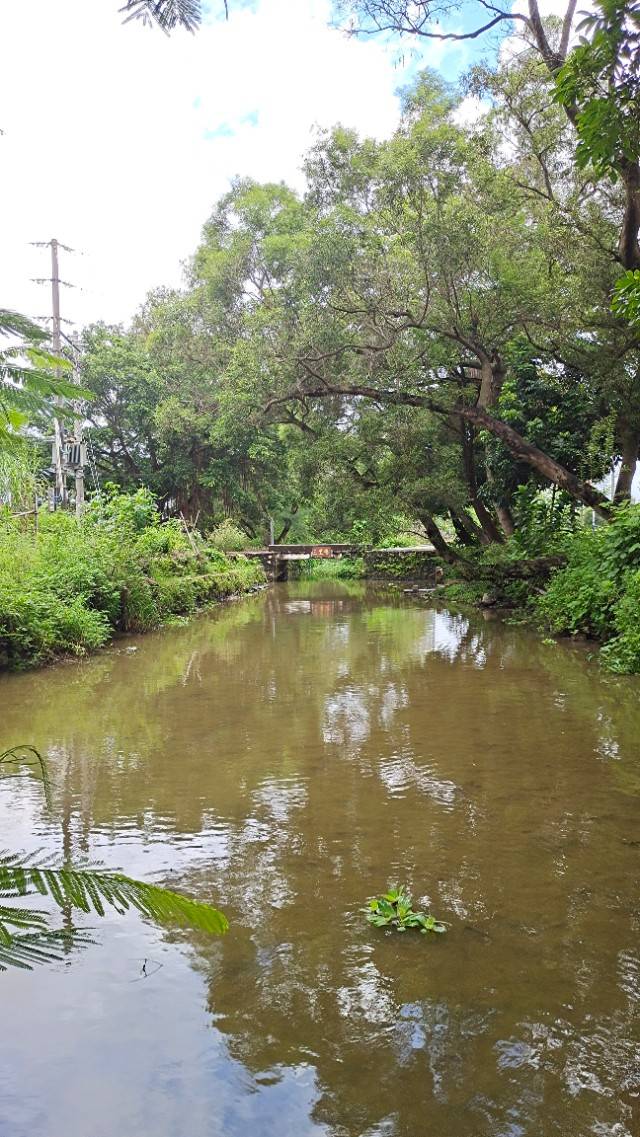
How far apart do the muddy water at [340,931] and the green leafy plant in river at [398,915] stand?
63 mm

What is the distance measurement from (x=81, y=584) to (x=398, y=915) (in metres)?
8.21

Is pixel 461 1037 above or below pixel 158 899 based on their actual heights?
below

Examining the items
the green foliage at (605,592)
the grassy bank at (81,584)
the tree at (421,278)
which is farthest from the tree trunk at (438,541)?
the green foliage at (605,592)

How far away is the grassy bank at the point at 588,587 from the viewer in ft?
29.2

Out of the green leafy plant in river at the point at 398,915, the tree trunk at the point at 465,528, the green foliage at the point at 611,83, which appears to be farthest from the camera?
the tree trunk at the point at 465,528

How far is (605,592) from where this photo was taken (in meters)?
10.0

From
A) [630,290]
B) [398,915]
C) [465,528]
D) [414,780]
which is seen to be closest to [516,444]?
[465,528]

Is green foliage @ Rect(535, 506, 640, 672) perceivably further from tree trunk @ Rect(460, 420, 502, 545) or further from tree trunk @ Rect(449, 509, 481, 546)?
tree trunk @ Rect(449, 509, 481, 546)

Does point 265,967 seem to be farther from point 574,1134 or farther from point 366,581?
point 366,581

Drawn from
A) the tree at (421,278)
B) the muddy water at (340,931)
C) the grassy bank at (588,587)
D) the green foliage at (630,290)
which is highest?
the tree at (421,278)

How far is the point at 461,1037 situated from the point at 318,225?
1382cm

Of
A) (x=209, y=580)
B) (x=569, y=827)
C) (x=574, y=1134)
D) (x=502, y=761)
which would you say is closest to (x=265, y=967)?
(x=574, y=1134)

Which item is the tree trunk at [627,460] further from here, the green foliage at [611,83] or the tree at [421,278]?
the green foliage at [611,83]

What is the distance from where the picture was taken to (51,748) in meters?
6.02
